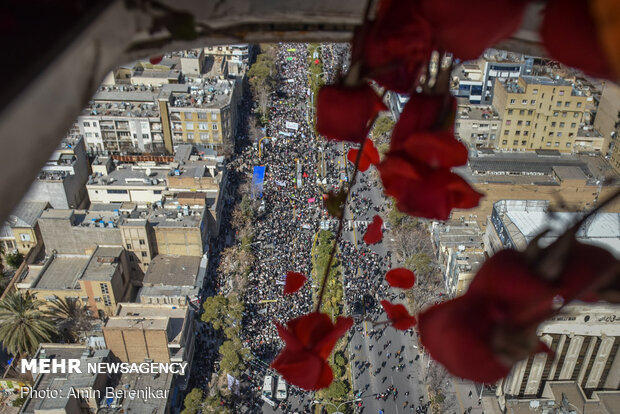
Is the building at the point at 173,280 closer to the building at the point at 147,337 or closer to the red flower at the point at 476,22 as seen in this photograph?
the building at the point at 147,337

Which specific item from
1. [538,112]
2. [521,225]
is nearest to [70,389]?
[521,225]

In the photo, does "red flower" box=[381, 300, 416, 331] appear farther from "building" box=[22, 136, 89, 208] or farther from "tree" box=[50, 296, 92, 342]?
"building" box=[22, 136, 89, 208]

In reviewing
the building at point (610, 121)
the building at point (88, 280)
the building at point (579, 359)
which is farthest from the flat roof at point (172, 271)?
the building at point (610, 121)

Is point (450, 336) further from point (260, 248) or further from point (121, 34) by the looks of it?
point (260, 248)

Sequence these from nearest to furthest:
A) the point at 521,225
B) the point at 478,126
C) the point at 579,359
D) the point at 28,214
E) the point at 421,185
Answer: the point at 421,185 → the point at 579,359 → the point at 521,225 → the point at 28,214 → the point at 478,126

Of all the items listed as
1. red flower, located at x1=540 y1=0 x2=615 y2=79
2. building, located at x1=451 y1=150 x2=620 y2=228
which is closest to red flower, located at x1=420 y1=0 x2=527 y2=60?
red flower, located at x1=540 y1=0 x2=615 y2=79

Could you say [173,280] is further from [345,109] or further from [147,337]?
[345,109]
